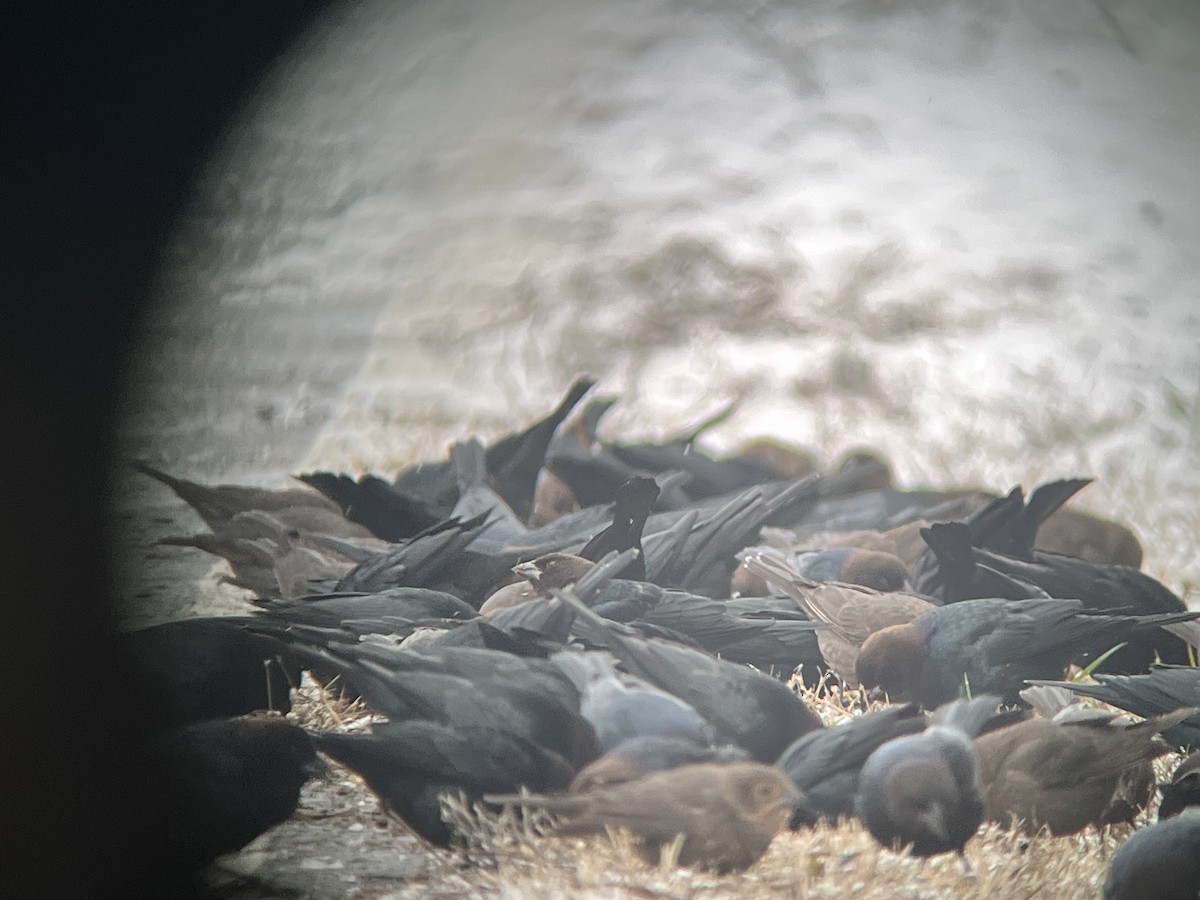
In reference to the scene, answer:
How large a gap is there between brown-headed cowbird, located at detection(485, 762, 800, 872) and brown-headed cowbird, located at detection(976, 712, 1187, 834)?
17 centimetres

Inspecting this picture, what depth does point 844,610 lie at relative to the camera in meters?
0.83

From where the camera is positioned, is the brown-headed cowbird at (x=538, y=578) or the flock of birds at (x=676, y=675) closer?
the flock of birds at (x=676, y=675)

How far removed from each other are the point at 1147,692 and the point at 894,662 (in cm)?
19

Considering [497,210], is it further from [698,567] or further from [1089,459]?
[1089,459]

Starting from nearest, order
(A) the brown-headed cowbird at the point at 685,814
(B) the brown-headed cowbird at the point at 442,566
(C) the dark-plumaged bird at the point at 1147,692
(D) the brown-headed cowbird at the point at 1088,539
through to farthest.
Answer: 1. (A) the brown-headed cowbird at the point at 685,814
2. (C) the dark-plumaged bird at the point at 1147,692
3. (B) the brown-headed cowbird at the point at 442,566
4. (D) the brown-headed cowbird at the point at 1088,539

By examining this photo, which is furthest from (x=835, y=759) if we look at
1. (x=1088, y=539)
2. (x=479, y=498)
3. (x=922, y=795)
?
(x=1088, y=539)

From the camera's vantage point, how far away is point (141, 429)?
3.17 feet

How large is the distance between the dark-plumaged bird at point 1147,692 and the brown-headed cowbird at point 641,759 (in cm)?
30

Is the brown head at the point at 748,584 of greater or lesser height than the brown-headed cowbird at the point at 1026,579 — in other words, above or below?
above

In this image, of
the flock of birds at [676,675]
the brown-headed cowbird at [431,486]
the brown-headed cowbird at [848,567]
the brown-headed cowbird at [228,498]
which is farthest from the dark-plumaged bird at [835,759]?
the brown-headed cowbird at [228,498]

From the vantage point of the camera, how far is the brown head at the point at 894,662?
0.76 m

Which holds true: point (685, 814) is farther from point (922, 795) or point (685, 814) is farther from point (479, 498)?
point (479, 498)

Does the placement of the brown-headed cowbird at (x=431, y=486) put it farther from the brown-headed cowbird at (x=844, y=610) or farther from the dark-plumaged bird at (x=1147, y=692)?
the dark-plumaged bird at (x=1147, y=692)

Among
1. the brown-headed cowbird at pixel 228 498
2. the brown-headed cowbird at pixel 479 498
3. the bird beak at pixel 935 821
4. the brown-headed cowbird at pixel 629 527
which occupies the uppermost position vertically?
the brown-headed cowbird at pixel 228 498
